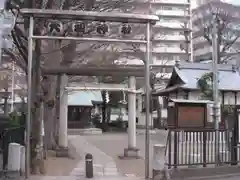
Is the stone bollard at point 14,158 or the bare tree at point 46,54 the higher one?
the bare tree at point 46,54

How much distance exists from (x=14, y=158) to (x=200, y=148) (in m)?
5.62

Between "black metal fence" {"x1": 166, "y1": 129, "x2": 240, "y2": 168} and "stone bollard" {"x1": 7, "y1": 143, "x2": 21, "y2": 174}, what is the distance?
14.3 ft

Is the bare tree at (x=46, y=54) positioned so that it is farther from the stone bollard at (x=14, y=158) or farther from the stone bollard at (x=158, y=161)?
the stone bollard at (x=158, y=161)

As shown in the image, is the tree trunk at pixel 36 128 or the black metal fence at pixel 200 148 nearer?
the black metal fence at pixel 200 148

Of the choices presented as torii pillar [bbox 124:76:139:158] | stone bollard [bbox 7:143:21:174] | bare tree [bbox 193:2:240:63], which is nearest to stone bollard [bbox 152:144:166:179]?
stone bollard [bbox 7:143:21:174]

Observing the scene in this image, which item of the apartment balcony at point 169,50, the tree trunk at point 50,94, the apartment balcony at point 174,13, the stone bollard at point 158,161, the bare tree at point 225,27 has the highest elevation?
the apartment balcony at point 174,13

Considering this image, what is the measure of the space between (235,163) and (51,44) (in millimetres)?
11052

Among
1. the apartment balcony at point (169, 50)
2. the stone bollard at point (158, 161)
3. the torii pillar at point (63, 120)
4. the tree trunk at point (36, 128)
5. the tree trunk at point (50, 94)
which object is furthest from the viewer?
the apartment balcony at point (169, 50)

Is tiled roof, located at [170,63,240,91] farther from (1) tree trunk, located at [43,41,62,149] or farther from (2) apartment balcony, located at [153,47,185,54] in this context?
(2) apartment balcony, located at [153,47,185,54]

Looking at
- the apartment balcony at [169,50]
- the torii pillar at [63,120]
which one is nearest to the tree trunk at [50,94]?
the torii pillar at [63,120]

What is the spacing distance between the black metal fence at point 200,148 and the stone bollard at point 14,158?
4.37 metres

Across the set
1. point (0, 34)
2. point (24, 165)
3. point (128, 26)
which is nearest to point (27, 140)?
point (24, 165)

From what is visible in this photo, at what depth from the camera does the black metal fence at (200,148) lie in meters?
12.2

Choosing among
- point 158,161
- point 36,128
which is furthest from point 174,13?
point 158,161
